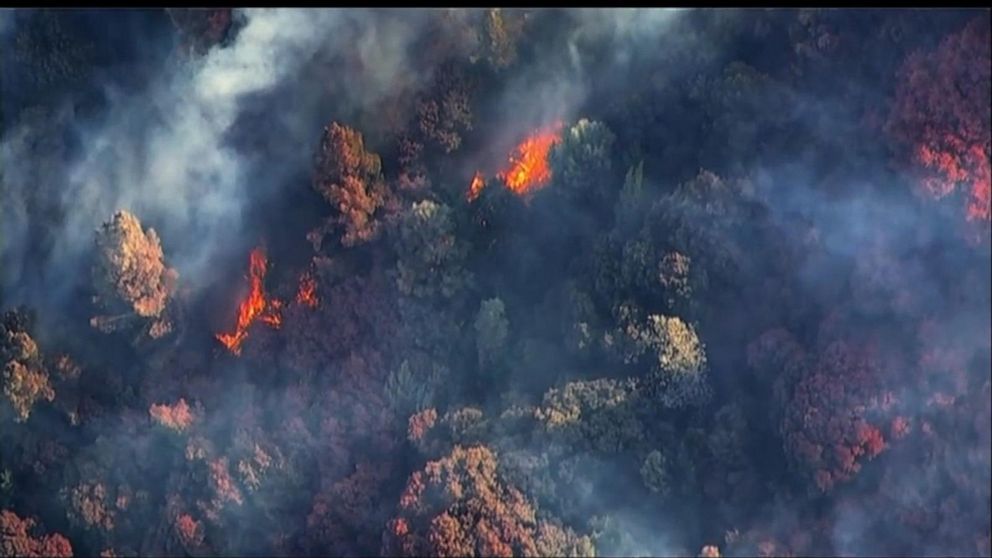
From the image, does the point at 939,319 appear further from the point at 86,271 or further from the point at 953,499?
the point at 86,271

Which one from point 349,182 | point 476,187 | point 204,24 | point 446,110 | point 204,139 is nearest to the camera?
point 349,182

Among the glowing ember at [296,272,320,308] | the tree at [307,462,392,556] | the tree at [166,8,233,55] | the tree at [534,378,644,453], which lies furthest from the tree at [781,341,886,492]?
the tree at [166,8,233,55]

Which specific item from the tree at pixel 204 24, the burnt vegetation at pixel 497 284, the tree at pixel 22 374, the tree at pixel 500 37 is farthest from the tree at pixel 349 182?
the tree at pixel 22 374

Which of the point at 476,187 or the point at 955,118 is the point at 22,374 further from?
the point at 955,118

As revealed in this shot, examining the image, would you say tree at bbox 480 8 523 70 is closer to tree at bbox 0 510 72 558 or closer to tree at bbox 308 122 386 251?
tree at bbox 308 122 386 251

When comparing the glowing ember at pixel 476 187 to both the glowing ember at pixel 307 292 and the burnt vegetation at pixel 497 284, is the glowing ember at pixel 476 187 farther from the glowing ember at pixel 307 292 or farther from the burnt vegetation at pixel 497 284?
the glowing ember at pixel 307 292

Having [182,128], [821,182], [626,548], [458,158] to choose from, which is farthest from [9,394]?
[821,182]

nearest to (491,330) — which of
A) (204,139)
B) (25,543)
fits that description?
(204,139)
